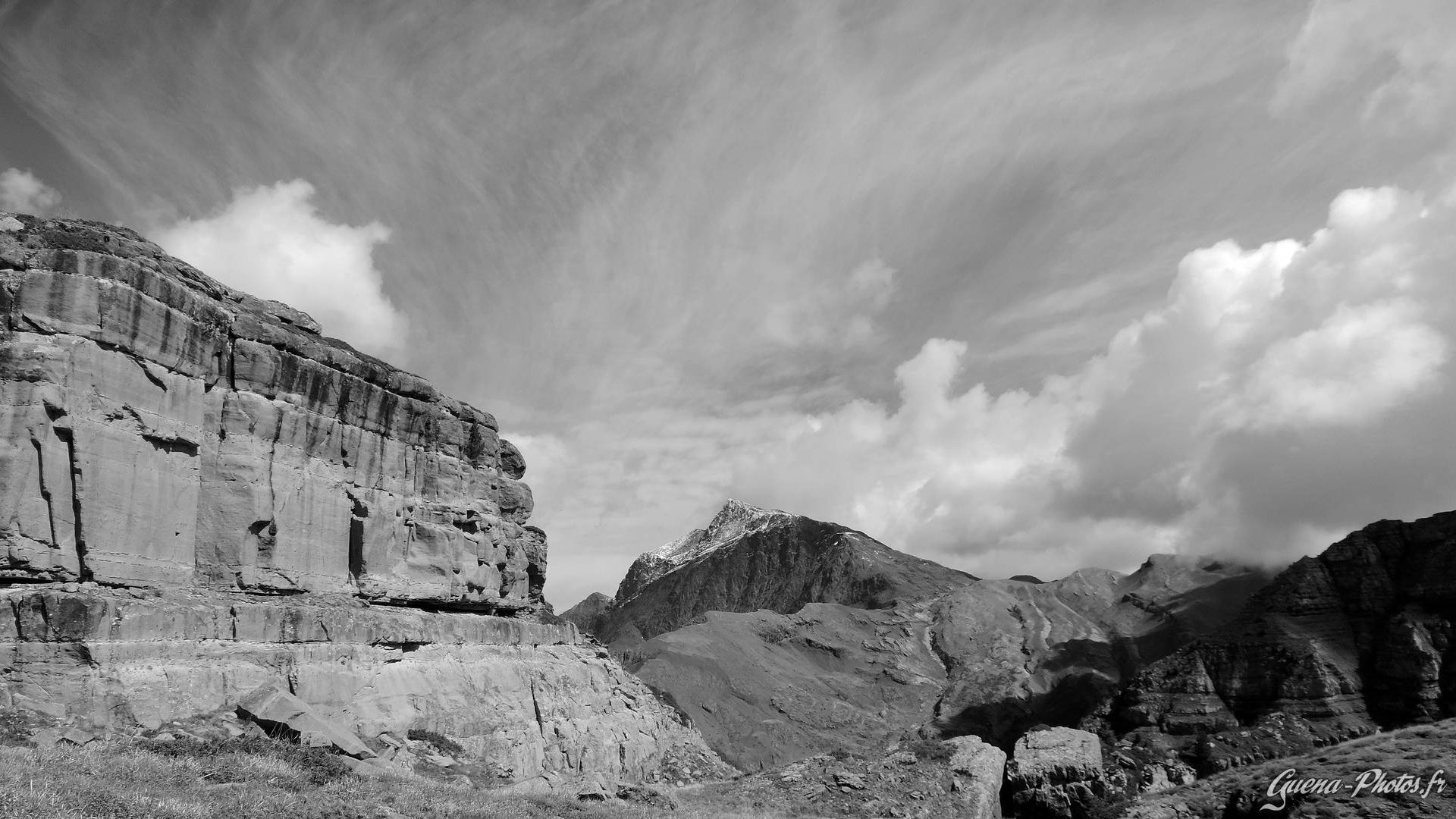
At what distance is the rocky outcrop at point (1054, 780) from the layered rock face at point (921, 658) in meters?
48.4

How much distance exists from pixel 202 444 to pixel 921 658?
443ft

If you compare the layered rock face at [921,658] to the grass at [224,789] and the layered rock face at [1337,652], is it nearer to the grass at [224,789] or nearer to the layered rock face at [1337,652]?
the layered rock face at [1337,652]

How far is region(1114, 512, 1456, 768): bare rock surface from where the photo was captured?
68.9 m

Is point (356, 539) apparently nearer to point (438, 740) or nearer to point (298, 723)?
point (438, 740)

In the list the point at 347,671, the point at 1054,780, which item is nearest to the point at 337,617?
the point at 347,671

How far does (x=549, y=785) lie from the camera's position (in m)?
30.9

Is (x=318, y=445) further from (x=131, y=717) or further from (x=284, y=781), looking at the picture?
(x=284, y=781)

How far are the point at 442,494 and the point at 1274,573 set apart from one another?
18432 centimetres

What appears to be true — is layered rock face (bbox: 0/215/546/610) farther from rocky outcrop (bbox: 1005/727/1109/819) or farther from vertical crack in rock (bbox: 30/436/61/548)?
rocky outcrop (bbox: 1005/727/1109/819)

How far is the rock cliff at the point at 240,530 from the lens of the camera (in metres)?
26.7

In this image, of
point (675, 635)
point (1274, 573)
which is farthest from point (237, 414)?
point (1274, 573)

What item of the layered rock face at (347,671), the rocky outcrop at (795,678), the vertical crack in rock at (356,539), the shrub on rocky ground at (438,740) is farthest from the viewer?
the rocky outcrop at (795,678)

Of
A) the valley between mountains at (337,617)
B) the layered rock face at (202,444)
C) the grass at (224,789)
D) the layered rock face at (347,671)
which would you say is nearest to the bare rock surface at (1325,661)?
the valley between mountains at (337,617)

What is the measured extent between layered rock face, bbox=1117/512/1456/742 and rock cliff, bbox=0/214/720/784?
57177 mm
